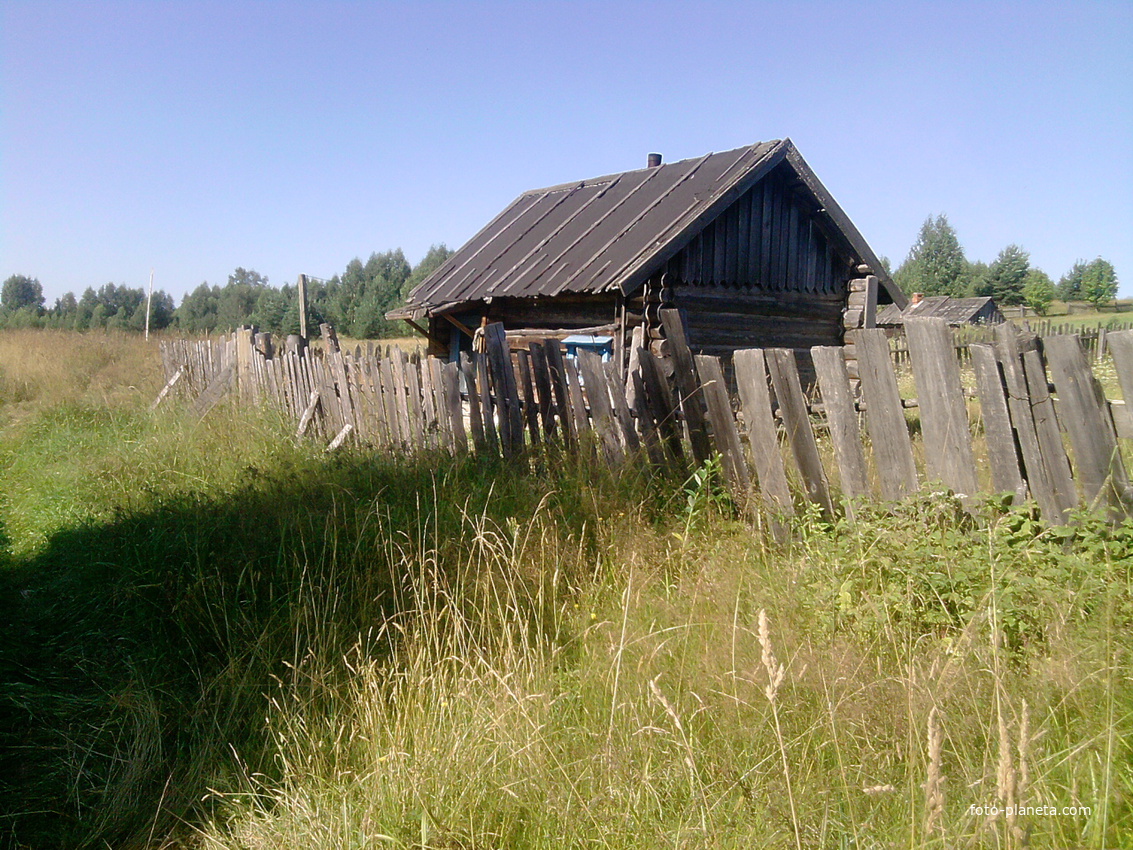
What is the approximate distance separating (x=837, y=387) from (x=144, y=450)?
6.40m

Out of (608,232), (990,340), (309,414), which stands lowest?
(309,414)

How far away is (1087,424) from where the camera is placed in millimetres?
2961

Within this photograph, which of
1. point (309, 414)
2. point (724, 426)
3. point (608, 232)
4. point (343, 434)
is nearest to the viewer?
point (724, 426)

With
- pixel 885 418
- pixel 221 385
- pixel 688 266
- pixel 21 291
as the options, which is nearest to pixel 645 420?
pixel 885 418

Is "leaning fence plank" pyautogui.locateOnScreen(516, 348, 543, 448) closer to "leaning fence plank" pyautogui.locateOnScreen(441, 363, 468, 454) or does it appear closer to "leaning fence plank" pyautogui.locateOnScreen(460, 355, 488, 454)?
"leaning fence plank" pyautogui.locateOnScreen(460, 355, 488, 454)

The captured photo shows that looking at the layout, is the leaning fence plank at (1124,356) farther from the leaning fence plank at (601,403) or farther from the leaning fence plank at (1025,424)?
the leaning fence plank at (601,403)

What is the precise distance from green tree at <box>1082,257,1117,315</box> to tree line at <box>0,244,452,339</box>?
217ft

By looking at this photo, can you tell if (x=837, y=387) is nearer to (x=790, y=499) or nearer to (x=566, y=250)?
(x=790, y=499)

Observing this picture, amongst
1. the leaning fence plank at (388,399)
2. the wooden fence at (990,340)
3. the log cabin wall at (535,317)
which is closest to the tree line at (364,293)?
the wooden fence at (990,340)

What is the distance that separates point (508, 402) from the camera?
558 centimetres

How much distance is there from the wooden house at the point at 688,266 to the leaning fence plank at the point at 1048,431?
253 inches

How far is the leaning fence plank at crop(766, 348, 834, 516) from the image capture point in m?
3.81

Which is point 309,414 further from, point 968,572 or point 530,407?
point 968,572

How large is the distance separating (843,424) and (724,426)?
697mm
